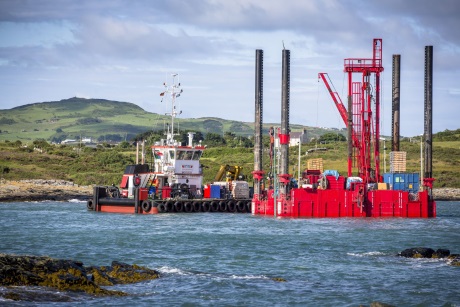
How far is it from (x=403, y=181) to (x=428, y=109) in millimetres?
4484

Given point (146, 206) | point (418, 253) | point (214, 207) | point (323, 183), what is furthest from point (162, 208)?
point (418, 253)

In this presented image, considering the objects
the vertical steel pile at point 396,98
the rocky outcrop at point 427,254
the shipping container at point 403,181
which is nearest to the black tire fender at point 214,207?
the vertical steel pile at point 396,98

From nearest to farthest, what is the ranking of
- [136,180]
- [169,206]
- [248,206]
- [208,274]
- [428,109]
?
[208,274] → [428,109] → [169,206] → [248,206] → [136,180]

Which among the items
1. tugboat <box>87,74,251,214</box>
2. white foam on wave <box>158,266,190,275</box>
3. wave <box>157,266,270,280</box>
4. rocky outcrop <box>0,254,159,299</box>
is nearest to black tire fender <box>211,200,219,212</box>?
Result: tugboat <box>87,74,251,214</box>

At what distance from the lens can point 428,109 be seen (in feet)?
169

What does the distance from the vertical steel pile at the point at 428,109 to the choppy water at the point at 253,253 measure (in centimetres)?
366

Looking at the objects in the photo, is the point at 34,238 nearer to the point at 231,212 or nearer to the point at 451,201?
the point at 231,212

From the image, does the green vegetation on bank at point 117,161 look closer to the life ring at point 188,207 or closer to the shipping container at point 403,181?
the life ring at point 188,207

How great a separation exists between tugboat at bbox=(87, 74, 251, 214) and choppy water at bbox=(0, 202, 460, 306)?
1863mm

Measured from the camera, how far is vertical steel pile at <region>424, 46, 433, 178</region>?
167 ft

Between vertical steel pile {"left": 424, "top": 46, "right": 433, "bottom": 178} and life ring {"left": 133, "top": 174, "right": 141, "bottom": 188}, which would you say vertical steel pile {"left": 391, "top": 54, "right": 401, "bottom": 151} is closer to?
vertical steel pile {"left": 424, "top": 46, "right": 433, "bottom": 178}

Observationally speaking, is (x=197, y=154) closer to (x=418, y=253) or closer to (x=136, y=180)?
(x=136, y=180)

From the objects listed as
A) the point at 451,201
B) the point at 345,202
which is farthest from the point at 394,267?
the point at 451,201

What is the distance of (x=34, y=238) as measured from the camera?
38.6m
